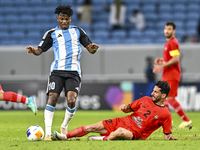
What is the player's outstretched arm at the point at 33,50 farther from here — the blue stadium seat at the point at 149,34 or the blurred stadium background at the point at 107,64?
the blue stadium seat at the point at 149,34

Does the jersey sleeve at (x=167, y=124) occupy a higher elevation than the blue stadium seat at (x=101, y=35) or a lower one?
lower

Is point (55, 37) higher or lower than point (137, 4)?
lower

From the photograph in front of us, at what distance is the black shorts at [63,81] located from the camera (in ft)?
19.6

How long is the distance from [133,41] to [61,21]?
947 centimetres

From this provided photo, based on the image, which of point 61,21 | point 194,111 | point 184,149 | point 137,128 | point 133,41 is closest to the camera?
point 184,149

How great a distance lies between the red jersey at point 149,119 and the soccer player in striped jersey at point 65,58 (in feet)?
3.04

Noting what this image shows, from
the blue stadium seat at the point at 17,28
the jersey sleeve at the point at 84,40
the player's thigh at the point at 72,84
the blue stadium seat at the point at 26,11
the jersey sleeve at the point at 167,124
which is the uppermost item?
the blue stadium seat at the point at 26,11

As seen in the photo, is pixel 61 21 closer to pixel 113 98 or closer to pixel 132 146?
pixel 132 146

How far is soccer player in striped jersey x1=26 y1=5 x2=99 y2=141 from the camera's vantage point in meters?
5.96

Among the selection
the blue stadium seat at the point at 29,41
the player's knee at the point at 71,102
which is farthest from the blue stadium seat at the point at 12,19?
the player's knee at the point at 71,102

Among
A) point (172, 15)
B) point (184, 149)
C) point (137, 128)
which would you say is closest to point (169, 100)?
point (137, 128)

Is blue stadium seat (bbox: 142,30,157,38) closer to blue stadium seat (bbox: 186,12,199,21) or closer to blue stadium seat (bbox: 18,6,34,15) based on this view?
blue stadium seat (bbox: 186,12,199,21)

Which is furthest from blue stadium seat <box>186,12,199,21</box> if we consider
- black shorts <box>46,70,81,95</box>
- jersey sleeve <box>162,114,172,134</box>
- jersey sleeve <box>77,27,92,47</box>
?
jersey sleeve <box>162,114,172,134</box>

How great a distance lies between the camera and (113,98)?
13.0 meters
